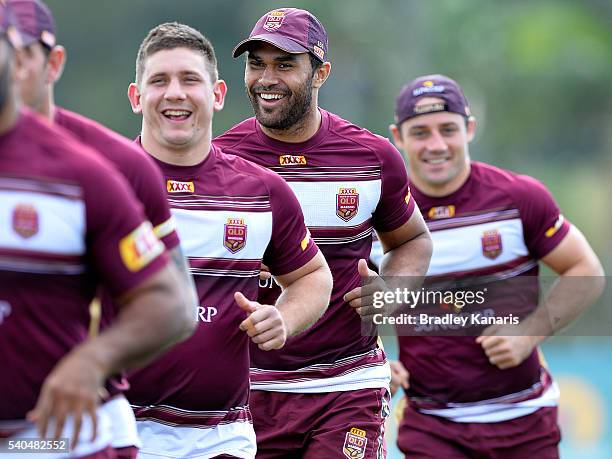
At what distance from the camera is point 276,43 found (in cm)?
736

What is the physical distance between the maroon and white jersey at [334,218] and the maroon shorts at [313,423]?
0.19 feet

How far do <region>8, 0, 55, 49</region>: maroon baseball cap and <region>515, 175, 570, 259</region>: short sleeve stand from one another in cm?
397

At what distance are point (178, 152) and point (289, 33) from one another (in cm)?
122

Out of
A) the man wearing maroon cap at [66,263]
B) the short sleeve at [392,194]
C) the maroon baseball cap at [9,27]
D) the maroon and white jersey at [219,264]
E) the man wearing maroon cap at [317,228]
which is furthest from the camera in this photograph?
the short sleeve at [392,194]

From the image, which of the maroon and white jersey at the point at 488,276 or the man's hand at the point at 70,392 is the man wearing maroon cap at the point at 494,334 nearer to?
the maroon and white jersey at the point at 488,276

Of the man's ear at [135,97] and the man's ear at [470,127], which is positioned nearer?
the man's ear at [135,97]

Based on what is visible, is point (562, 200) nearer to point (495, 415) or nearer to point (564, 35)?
point (564, 35)

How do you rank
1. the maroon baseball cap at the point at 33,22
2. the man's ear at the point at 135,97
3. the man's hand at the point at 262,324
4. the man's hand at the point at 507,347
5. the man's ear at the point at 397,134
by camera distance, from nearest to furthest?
1. the maroon baseball cap at the point at 33,22
2. the man's hand at the point at 262,324
3. the man's ear at the point at 135,97
4. the man's hand at the point at 507,347
5. the man's ear at the point at 397,134

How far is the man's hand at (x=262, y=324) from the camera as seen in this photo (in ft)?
19.6

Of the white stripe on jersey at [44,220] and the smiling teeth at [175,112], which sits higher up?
the smiling teeth at [175,112]

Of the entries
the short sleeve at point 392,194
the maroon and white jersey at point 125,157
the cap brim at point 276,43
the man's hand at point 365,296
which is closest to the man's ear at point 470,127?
the short sleeve at point 392,194

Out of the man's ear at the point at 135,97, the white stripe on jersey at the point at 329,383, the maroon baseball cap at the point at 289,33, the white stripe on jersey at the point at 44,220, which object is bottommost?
the white stripe on jersey at the point at 329,383

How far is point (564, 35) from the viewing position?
3322 centimetres

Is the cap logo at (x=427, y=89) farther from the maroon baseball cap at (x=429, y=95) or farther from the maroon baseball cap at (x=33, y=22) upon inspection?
the maroon baseball cap at (x=33, y=22)
